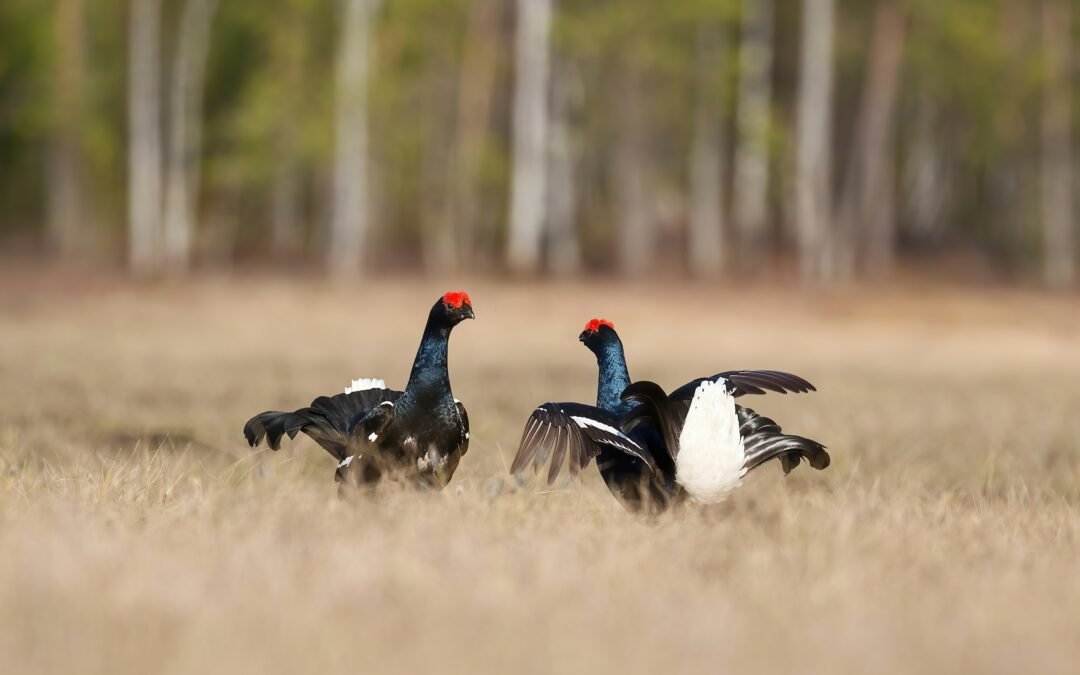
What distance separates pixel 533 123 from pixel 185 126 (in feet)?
24.4

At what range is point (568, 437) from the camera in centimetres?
472

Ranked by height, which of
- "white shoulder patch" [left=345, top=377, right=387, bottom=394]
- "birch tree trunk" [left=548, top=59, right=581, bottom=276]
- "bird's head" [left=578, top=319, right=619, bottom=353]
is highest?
"birch tree trunk" [left=548, top=59, right=581, bottom=276]

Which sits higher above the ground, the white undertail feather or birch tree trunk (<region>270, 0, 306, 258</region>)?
birch tree trunk (<region>270, 0, 306, 258</region>)

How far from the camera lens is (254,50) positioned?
28.1 metres

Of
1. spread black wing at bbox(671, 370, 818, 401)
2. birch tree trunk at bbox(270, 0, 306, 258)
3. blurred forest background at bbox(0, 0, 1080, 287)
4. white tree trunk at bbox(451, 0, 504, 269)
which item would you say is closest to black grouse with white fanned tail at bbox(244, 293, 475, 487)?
spread black wing at bbox(671, 370, 818, 401)

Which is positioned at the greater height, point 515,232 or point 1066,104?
point 1066,104

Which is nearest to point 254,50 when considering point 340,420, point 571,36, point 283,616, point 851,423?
point 571,36

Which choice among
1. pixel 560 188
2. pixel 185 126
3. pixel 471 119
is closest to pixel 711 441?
pixel 471 119

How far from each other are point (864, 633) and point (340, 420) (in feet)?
9.42

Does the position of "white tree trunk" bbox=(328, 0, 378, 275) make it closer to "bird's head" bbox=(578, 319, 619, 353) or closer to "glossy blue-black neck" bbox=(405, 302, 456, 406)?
"bird's head" bbox=(578, 319, 619, 353)

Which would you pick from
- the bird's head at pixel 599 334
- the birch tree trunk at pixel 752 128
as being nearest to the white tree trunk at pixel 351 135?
the birch tree trunk at pixel 752 128

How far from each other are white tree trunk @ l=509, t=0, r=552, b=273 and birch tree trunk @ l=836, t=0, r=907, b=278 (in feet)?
18.1

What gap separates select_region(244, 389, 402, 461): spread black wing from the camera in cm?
543

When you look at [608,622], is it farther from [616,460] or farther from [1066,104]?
[1066,104]
